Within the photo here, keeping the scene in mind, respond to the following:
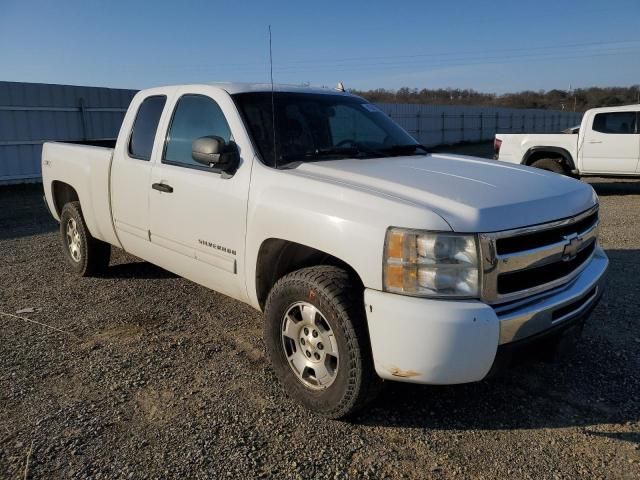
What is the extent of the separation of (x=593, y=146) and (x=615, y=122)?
0.64 m

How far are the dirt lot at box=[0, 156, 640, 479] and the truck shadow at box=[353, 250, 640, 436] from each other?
11mm

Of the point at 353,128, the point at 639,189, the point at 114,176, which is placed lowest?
the point at 639,189

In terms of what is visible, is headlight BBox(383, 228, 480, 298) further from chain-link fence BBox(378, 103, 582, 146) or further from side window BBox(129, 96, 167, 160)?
chain-link fence BBox(378, 103, 582, 146)

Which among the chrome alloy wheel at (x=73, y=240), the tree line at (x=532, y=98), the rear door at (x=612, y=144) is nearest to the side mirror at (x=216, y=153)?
the chrome alloy wheel at (x=73, y=240)

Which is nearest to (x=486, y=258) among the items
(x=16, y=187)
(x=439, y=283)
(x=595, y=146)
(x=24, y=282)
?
(x=439, y=283)

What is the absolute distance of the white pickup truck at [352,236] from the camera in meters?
2.54

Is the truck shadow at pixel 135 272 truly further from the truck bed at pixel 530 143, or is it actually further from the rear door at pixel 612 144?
the rear door at pixel 612 144

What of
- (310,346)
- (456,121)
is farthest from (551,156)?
(456,121)

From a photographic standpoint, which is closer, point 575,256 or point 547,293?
point 547,293

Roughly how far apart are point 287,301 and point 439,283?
3.09 feet

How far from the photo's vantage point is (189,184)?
12.6 feet

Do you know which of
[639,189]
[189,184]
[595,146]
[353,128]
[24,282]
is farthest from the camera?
[639,189]

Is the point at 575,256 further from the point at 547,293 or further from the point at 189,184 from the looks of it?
the point at 189,184

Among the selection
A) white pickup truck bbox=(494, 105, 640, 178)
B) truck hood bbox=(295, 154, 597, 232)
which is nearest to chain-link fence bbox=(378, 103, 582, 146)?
white pickup truck bbox=(494, 105, 640, 178)
